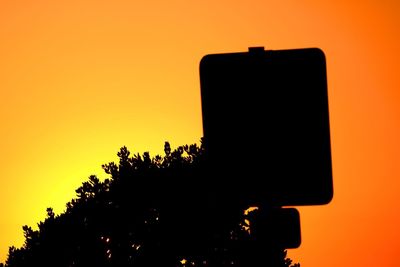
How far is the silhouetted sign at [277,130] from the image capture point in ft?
12.9

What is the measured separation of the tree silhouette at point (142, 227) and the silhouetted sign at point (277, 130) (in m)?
17.5

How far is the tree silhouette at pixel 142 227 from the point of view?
21.8m

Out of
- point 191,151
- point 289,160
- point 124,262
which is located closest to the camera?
point 289,160

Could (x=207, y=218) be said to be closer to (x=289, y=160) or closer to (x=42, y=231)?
(x=42, y=231)

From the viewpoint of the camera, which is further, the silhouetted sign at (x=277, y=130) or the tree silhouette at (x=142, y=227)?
the tree silhouette at (x=142, y=227)

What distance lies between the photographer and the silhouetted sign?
3.94 meters

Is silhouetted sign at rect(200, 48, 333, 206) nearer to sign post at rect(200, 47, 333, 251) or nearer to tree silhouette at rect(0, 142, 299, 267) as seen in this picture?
sign post at rect(200, 47, 333, 251)

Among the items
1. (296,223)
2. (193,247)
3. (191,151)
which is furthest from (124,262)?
(296,223)

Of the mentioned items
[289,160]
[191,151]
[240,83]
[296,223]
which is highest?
[191,151]

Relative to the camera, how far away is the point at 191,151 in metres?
23.0

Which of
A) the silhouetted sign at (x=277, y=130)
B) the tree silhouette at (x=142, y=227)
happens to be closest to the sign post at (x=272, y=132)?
the silhouetted sign at (x=277, y=130)

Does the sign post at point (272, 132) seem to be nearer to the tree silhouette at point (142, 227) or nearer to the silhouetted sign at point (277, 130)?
the silhouetted sign at point (277, 130)

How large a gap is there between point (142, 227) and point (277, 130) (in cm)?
1832

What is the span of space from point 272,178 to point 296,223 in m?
0.32
